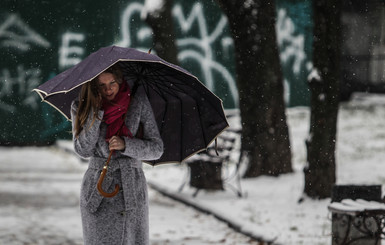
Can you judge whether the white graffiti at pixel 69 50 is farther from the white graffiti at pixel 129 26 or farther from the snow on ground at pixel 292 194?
the snow on ground at pixel 292 194

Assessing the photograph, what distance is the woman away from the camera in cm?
409

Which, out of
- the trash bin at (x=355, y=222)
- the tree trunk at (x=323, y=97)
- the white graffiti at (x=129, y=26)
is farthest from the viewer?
the white graffiti at (x=129, y=26)

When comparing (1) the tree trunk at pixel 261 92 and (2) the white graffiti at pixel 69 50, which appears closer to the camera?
(1) the tree trunk at pixel 261 92

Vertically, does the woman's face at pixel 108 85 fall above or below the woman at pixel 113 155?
above

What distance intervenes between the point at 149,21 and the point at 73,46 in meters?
7.46

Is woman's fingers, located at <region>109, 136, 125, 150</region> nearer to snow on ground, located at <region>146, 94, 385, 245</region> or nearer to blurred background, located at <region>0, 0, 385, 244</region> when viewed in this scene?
snow on ground, located at <region>146, 94, 385, 245</region>

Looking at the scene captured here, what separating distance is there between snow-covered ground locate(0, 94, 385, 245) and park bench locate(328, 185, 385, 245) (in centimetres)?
24

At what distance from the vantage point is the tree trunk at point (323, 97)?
9.84 meters

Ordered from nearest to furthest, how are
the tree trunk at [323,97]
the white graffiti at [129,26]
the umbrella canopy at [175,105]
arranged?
the umbrella canopy at [175,105], the tree trunk at [323,97], the white graffiti at [129,26]

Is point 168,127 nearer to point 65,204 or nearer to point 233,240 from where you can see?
point 233,240

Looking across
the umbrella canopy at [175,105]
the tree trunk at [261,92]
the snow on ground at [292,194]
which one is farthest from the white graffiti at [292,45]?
the umbrella canopy at [175,105]

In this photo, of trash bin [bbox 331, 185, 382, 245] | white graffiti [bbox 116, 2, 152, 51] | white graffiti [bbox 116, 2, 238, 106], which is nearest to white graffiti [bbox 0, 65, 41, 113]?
white graffiti [bbox 116, 2, 152, 51]

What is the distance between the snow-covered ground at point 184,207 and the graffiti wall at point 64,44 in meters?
3.18

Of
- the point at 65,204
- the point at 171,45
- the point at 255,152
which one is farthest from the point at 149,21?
the point at 65,204
